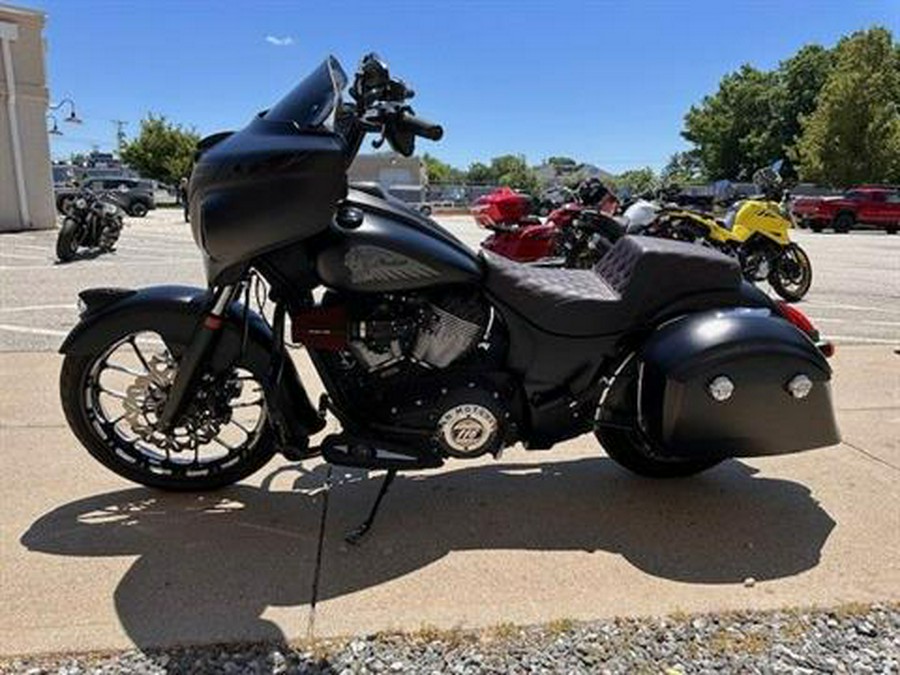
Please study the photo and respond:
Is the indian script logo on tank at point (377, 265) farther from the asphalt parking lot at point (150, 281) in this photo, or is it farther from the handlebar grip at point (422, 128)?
the asphalt parking lot at point (150, 281)

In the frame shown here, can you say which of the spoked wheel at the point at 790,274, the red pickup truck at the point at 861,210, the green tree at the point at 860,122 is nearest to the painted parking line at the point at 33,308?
the spoked wheel at the point at 790,274

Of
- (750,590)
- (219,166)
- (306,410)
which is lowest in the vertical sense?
(750,590)

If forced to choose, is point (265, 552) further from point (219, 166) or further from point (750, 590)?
point (750, 590)

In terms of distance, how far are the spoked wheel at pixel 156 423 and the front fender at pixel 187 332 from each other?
0.05 meters

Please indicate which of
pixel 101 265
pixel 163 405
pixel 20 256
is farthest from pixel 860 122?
pixel 163 405

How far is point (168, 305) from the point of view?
300cm

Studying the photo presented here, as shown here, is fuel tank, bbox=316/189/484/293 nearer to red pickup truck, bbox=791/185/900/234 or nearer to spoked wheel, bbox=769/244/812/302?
spoked wheel, bbox=769/244/812/302

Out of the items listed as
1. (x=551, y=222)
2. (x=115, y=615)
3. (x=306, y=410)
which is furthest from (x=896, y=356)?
(x=115, y=615)

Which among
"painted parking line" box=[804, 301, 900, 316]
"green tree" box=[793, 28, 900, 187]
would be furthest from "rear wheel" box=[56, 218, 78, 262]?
"green tree" box=[793, 28, 900, 187]

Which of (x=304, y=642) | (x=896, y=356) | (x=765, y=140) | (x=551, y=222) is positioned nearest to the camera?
(x=304, y=642)

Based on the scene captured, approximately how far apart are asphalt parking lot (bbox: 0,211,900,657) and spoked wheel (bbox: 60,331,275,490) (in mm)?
126

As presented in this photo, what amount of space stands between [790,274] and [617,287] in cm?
689

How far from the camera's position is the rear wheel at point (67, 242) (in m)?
11.8

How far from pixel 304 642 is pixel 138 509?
1.16m
